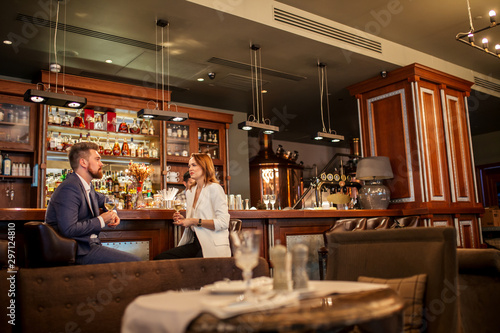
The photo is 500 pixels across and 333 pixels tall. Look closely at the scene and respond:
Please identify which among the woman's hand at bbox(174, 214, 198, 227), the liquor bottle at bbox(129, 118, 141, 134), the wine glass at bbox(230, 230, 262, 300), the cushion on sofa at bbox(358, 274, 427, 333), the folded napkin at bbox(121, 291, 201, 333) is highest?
the liquor bottle at bbox(129, 118, 141, 134)

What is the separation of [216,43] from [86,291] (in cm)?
403

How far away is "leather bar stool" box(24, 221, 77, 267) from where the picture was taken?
2.39m

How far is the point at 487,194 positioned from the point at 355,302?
1178 cm

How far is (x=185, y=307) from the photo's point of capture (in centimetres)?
122

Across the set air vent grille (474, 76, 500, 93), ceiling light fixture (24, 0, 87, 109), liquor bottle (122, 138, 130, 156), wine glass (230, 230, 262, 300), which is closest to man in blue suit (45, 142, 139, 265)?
wine glass (230, 230, 262, 300)

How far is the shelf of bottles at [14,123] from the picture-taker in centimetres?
581

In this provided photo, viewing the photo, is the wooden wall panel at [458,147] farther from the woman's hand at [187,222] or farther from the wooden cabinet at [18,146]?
the wooden cabinet at [18,146]

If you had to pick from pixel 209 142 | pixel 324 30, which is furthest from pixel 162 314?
pixel 209 142

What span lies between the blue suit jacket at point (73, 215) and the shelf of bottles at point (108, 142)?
10.7 ft

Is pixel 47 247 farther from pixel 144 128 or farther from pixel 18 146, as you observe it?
pixel 144 128

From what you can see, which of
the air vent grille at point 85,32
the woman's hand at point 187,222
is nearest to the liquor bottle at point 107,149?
the air vent grille at point 85,32

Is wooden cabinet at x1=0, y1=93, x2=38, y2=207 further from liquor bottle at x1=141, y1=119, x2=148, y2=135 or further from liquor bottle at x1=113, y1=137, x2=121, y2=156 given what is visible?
liquor bottle at x1=141, y1=119, x2=148, y2=135

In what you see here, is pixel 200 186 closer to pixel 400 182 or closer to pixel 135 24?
pixel 135 24

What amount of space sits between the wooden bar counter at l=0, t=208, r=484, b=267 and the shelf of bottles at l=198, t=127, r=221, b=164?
288cm
